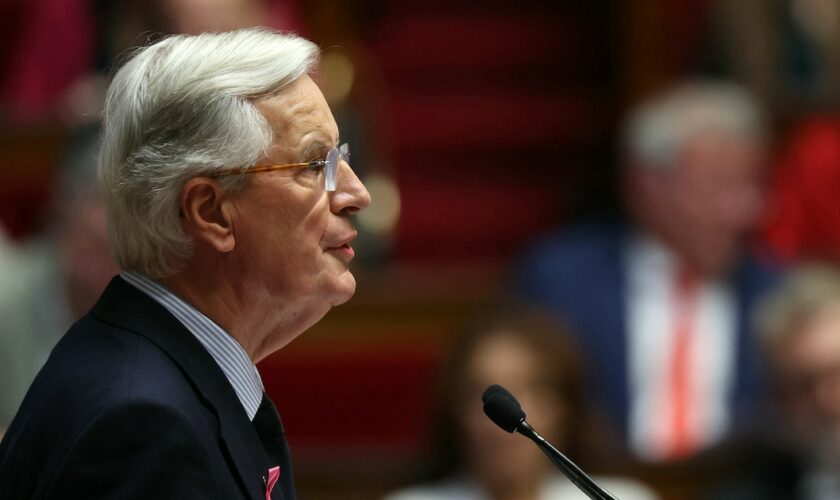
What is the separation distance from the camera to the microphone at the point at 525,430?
1.21 metres

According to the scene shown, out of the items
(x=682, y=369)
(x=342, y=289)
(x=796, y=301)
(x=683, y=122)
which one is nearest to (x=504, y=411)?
(x=342, y=289)

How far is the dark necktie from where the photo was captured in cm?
124

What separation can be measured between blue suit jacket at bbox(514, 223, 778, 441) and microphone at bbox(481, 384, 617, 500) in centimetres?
155

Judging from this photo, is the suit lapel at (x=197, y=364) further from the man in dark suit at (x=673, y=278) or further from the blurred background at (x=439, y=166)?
the man in dark suit at (x=673, y=278)

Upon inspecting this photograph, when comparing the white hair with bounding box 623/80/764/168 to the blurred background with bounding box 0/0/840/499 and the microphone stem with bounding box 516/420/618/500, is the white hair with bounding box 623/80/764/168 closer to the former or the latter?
the blurred background with bounding box 0/0/840/499

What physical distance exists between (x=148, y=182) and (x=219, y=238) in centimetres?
7

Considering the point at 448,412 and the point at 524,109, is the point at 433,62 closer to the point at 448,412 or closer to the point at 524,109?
the point at 524,109

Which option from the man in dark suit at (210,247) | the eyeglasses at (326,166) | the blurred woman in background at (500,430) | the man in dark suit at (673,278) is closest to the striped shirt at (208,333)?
the man in dark suit at (210,247)

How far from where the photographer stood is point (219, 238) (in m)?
1.16

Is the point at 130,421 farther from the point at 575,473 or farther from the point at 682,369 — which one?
the point at 682,369

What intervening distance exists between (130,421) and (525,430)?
336 mm

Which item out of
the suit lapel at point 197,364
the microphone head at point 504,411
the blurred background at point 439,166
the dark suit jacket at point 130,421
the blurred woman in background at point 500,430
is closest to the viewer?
the dark suit jacket at point 130,421

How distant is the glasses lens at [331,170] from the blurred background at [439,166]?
3.82 feet

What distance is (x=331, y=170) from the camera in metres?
1.21
